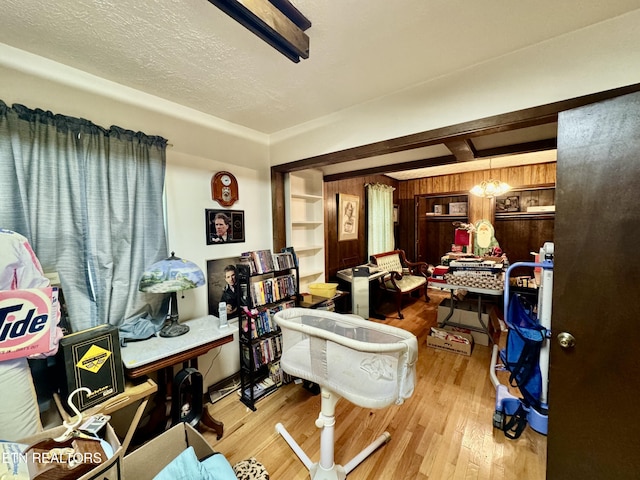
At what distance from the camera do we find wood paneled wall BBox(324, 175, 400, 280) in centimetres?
374

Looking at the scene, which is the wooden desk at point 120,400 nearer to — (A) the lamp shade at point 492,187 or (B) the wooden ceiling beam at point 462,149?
(B) the wooden ceiling beam at point 462,149

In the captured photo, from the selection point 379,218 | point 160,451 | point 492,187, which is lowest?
point 160,451

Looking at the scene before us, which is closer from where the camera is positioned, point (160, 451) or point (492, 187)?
point (160, 451)

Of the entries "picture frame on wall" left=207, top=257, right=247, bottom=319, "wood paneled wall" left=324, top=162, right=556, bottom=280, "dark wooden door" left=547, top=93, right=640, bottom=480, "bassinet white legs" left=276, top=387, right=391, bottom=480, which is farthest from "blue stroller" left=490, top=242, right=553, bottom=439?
"wood paneled wall" left=324, top=162, right=556, bottom=280

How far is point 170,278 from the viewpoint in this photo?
1617mm

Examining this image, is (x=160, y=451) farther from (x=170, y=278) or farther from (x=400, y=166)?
(x=400, y=166)

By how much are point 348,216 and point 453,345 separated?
2.27 m

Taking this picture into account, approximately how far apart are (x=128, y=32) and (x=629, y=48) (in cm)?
231

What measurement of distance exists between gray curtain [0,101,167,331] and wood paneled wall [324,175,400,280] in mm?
2204

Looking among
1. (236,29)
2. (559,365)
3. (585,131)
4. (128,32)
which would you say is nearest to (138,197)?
(128,32)

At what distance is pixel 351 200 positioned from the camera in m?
4.18

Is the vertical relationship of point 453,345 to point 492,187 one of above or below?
below

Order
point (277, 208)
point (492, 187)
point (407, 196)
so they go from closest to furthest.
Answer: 1. point (277, 208)
2. point (492, 187)
3. point (407, 196)

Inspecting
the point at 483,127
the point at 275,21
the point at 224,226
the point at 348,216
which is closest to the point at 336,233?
the point at 348,216
